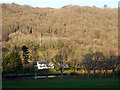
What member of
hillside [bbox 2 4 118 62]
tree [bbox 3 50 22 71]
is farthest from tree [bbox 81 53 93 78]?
hillside [bbox 2 4 118 62]

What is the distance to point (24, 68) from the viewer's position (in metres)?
48.2

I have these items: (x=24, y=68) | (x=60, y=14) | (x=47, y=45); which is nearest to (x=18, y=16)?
(x=60, y=14)

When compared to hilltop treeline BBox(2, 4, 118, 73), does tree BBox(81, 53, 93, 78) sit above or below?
below

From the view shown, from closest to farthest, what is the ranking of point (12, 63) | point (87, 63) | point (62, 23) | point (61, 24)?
point (87, 63)
point (12, 63)
point (61, 24)
point (62, 23)

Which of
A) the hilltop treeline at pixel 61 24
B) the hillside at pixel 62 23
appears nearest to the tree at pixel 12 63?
the hilltop treeline at pixel 61 24

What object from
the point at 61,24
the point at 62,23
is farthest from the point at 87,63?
the point at 62,23

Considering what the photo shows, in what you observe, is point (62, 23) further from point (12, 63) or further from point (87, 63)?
point (87, 63)

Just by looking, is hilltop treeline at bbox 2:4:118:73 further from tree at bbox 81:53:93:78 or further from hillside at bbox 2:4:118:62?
tree at bbox 81:53:93:78

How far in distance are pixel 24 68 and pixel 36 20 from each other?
9723 centimetres

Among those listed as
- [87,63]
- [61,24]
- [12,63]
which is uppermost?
[61,24]

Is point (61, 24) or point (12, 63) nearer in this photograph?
point (12, 63)

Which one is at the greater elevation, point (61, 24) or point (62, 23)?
point (62, 23)

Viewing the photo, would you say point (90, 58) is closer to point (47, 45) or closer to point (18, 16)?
point (47, 45)

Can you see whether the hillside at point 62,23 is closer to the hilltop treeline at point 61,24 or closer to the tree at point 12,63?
the hilltop treeline at point 61,24
